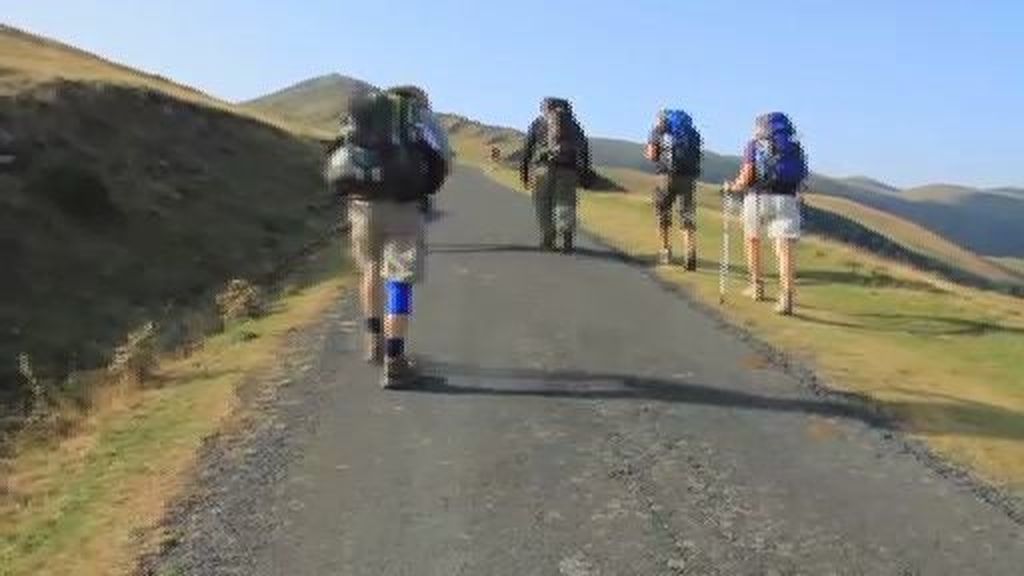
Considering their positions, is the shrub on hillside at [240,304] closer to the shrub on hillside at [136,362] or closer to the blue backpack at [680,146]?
the shrub on hillside at [136,362]

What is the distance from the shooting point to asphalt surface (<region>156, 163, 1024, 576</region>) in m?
6.46

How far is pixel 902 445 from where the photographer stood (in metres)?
8.96

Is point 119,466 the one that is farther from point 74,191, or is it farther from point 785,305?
point 74,191

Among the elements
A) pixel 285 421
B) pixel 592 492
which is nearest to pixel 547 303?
pixel 285 421

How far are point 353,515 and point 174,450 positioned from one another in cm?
220

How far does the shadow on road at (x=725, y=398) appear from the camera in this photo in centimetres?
988

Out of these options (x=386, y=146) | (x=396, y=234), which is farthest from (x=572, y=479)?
(x=386, y=146)

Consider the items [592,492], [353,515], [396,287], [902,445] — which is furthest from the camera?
[396,287]

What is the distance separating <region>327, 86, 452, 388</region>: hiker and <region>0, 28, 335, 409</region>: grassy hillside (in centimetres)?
621

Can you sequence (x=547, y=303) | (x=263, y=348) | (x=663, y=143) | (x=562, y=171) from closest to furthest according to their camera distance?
1. (x=263, y=348)
2. (x=547, y=303)
3. (x=663, y=143)
4. (x=562, y=171)

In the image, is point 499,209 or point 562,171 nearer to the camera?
point 562,171

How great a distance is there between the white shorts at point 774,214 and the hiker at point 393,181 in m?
6.35

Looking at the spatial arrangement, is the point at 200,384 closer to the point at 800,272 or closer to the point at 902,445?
the point at 902,445

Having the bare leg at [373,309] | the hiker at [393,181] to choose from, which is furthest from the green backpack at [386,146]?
the bare leg at [373,309]
